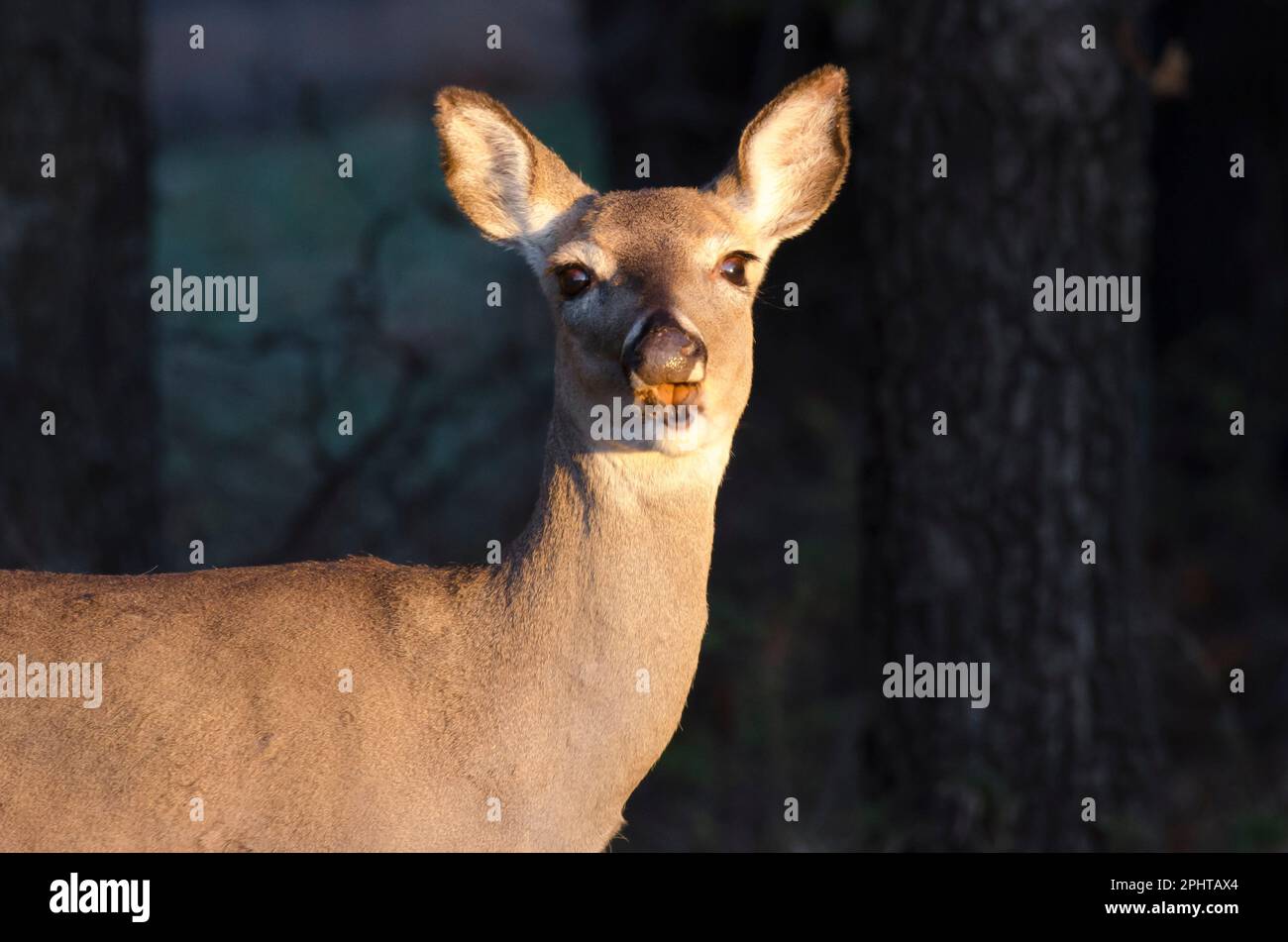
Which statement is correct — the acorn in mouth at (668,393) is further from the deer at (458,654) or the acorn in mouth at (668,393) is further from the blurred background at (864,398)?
the blurred background at (864,398)

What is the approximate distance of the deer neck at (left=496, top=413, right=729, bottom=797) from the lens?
5141 millimetres

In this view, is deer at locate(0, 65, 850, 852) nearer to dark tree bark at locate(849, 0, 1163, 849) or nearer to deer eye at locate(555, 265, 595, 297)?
deer eye at locate(555, 265, 595, 297)

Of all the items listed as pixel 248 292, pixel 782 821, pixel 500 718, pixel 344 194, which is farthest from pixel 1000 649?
pixel 344 194

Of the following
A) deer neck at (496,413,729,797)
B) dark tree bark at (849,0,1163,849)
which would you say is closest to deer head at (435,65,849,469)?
deer neck at (496,413,729,797)

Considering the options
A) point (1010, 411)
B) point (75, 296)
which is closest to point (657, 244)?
point (1010, 411)

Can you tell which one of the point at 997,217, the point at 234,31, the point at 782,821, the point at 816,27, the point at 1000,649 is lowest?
the point at 782,821

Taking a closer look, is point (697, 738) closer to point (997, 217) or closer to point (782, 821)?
point (782, 821)

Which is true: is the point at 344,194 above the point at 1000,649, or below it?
above

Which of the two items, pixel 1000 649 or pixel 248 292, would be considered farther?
pixel 248 292

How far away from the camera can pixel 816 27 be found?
12227 millimetres

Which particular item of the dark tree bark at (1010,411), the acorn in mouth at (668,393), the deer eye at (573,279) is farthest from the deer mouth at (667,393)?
the dark tree bark at (1010,411)

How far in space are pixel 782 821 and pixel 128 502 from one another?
3484 millimetres

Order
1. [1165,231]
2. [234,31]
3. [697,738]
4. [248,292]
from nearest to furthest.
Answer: [697,738], [248,292], [1165,231], [234,31]

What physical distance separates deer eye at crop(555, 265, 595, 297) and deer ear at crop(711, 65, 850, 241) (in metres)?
0.69
